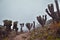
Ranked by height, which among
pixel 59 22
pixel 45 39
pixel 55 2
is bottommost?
pixel 45 39

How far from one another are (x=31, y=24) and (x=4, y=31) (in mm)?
8625

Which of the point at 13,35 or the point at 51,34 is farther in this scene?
the point at 13,35

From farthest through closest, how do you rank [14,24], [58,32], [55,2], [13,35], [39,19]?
[14,24], [13,35], [39,19], [55,2], [58,32]

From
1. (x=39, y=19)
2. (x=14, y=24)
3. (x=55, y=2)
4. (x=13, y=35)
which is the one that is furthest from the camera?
(x=14, y=24)

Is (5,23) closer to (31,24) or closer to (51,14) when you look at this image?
(31,24)

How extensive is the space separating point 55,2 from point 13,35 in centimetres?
1537

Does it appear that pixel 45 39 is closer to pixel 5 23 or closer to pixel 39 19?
pixel 39 19

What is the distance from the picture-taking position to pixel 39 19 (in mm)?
39938

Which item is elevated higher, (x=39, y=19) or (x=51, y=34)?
(x=39, y=19)

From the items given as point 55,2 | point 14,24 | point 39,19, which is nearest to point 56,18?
point 55,2

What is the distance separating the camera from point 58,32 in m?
28.6

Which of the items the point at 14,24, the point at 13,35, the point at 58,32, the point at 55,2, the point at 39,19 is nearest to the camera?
the point at 58,32

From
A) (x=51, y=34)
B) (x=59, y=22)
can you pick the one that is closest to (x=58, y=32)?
(x=51, y=34)

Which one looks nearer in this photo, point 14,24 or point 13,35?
point 13,35
